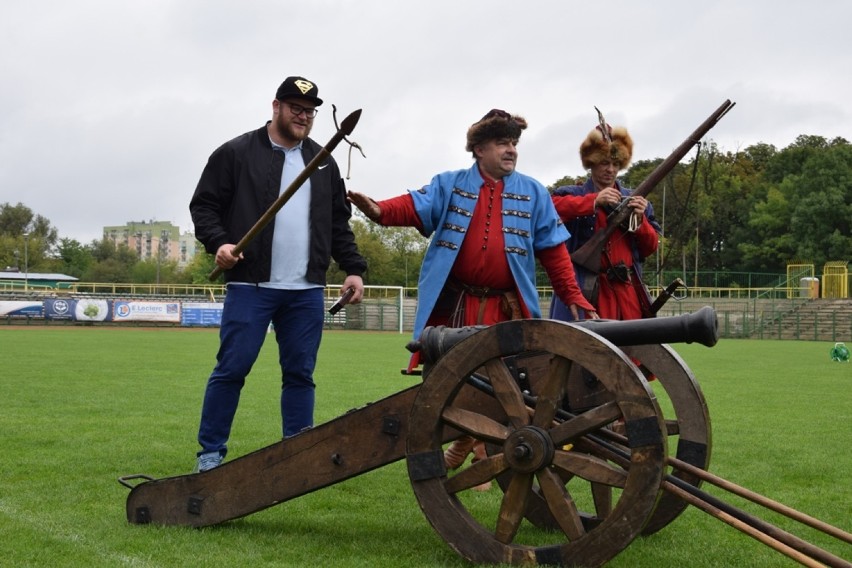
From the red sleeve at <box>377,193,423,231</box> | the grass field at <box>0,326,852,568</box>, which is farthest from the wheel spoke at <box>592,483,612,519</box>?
the red sleeve at <box>377,193,423,231</box>

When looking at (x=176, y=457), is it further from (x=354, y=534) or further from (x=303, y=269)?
(x=354, y=534)

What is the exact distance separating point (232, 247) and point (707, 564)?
269 centimetres

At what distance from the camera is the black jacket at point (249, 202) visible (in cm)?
517

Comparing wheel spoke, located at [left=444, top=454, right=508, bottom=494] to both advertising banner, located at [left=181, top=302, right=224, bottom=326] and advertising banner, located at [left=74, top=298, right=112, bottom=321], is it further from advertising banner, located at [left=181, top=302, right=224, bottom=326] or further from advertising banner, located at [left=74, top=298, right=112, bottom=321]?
advertising banner, located at [left=74, top=298, right=112, bottom=321]

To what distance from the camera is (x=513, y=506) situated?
3602 millimetres

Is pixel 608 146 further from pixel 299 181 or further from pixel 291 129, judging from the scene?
pixel 299 181

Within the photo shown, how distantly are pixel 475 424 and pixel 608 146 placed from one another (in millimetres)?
2883

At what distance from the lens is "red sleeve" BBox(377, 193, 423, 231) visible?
16.5 ft

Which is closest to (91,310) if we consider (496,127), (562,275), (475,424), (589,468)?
(562,275)

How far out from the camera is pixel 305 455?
411 centimetres

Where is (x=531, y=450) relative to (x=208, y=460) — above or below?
above

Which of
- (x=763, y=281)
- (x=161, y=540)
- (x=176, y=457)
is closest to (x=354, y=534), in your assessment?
(x=161, y=540)

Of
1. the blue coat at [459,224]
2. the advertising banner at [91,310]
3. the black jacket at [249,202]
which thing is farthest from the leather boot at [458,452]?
the advertising banner at [91,310]

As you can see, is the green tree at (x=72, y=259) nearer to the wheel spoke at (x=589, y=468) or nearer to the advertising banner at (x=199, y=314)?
the advertising banner at (x=199, y=314)
